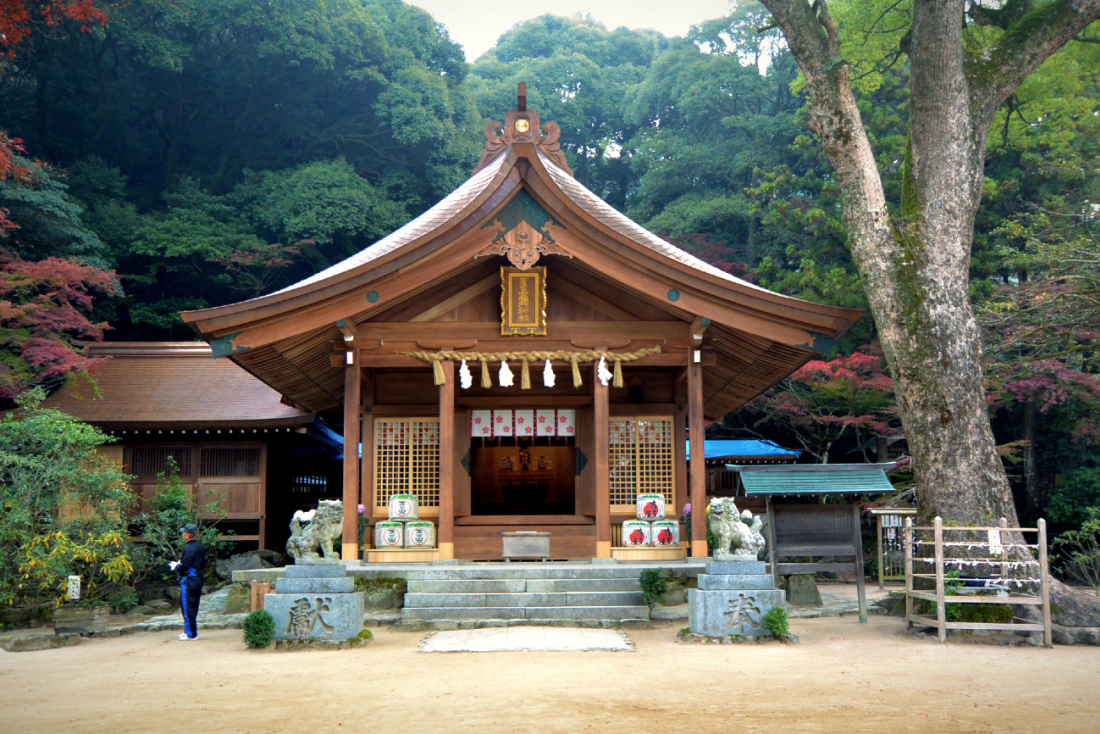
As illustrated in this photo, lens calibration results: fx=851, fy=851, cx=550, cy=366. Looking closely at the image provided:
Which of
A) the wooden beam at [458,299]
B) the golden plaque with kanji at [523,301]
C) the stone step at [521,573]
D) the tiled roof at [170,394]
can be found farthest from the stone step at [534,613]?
the tiled roof at [170,394]

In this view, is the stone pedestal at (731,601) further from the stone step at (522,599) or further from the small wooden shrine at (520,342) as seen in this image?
the small wooden shrine at (520,342)

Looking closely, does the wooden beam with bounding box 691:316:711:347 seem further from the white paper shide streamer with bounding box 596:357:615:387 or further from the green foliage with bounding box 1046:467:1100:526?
the green foliage with bounding box 1046:467:1100:526

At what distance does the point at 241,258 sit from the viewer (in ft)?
82.3

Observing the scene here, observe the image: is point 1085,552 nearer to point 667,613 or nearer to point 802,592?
point 802,592

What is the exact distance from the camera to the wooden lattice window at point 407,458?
44.0ft

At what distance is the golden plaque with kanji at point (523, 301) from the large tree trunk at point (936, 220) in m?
4.57

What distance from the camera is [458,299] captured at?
12531 mm

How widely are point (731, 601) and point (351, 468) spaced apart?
17.5 feet

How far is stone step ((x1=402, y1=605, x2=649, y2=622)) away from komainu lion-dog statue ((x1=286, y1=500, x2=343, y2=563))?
1489 millimetres

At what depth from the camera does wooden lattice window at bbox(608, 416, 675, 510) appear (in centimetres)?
1352

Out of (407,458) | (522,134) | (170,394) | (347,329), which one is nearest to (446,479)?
(407,458)

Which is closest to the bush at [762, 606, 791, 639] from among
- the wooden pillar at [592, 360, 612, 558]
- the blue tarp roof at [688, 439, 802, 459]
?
the wooden pillar at [592, 360, 612, 558]

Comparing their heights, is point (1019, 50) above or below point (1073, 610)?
above

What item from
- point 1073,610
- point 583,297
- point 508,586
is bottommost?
point 1073,610
